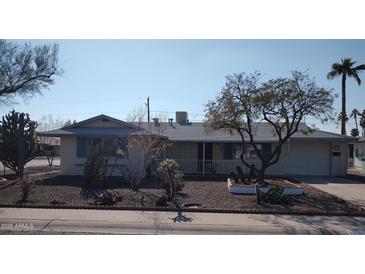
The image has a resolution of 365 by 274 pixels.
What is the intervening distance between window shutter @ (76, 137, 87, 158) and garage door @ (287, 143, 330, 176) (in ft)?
41.1

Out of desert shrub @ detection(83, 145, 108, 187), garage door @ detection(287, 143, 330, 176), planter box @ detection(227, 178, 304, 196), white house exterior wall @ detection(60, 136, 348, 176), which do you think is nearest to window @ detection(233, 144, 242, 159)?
white house exterior wall @ detection(60, 136, 348, 176)

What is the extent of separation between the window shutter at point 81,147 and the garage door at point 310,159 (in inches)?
493

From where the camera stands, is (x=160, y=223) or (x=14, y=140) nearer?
(x=160, y=223)

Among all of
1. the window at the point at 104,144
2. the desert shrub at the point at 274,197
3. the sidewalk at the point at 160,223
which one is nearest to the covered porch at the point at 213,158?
the window at the point at 104,144

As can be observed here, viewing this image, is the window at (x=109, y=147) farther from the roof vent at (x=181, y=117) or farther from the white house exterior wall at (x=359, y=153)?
the white house exterior wall at (x=359, y=153)

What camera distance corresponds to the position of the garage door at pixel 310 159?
21344mm

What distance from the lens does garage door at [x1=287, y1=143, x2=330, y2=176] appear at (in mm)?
21344

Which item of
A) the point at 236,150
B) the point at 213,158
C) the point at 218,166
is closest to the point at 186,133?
the point at 213,158

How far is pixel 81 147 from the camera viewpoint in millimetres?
18609

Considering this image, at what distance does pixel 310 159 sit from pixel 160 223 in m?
16.0

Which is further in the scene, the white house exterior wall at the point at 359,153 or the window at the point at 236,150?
the white house exterior wall at the point at 359,153

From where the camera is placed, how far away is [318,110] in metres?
13.7

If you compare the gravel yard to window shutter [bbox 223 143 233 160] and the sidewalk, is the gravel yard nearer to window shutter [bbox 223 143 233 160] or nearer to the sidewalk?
the sidewalk

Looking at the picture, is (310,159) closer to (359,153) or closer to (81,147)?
(359,153)
